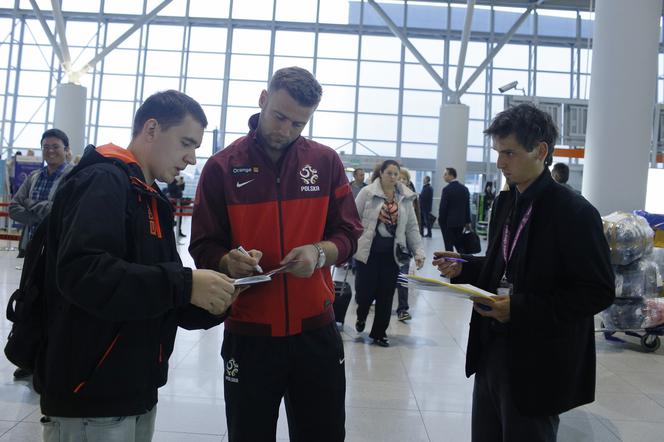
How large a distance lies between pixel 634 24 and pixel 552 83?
62.0 feet

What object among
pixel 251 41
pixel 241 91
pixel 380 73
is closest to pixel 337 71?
pixel 380 73

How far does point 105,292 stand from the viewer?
1398 mm

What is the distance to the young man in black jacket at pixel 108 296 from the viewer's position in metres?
1.41

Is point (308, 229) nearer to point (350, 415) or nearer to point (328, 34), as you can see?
point (350, 415)

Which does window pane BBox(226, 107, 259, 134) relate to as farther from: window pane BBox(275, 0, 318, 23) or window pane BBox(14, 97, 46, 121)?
window pane BBox(14, 97, 46, 121)

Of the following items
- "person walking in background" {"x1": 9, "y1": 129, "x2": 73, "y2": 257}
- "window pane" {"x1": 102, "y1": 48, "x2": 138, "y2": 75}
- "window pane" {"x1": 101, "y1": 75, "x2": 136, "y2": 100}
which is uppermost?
"window pane" {"x1": 102, "y1": 48, "x2": 138, "y2": 75}

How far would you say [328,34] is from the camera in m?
24.4

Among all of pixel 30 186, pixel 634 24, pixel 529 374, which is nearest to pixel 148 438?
pixel 529 374

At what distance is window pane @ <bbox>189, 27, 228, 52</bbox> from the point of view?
79.1 ft

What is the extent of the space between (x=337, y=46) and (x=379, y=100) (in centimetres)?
304

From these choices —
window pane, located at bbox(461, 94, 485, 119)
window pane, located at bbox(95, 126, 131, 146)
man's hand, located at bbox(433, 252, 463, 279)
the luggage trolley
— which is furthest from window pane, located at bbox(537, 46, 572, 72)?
man's hand, located at bbox(433, 252, 463, 279)

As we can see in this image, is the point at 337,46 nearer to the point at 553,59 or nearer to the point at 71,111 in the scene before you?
the point at 553,59

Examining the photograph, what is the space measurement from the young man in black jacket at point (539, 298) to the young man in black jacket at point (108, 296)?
1.07 meters

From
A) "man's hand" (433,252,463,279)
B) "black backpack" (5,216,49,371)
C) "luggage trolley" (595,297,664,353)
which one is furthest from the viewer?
"luggage trolley" (595,297,664,353)
